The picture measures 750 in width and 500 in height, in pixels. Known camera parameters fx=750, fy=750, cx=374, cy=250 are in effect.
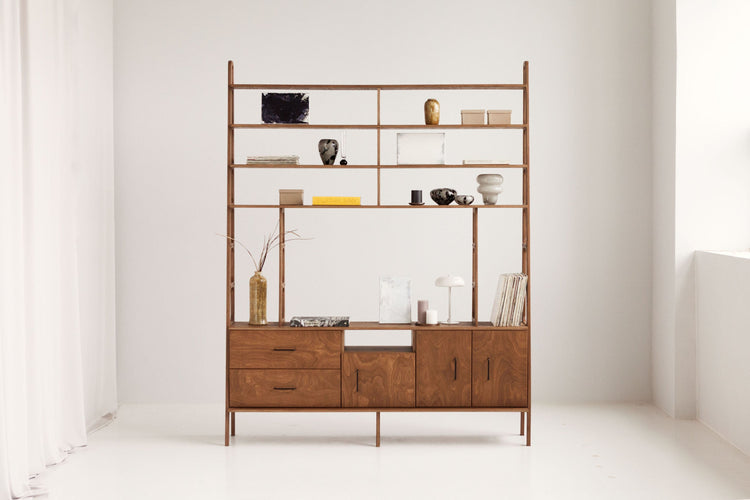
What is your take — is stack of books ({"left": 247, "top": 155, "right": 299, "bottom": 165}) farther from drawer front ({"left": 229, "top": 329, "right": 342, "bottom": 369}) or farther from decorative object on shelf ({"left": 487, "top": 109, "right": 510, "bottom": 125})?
decorative object on shelf ({"left": 487, "top": 109, "right": 510, "bottom": 125})

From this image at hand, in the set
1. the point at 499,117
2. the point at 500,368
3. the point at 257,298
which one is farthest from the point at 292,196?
the point at 500,368

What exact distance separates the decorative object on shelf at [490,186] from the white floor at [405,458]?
1389 millimetres

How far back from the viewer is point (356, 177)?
17.0 feet

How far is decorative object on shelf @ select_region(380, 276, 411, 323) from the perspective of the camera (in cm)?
429

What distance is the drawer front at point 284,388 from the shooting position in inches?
166
